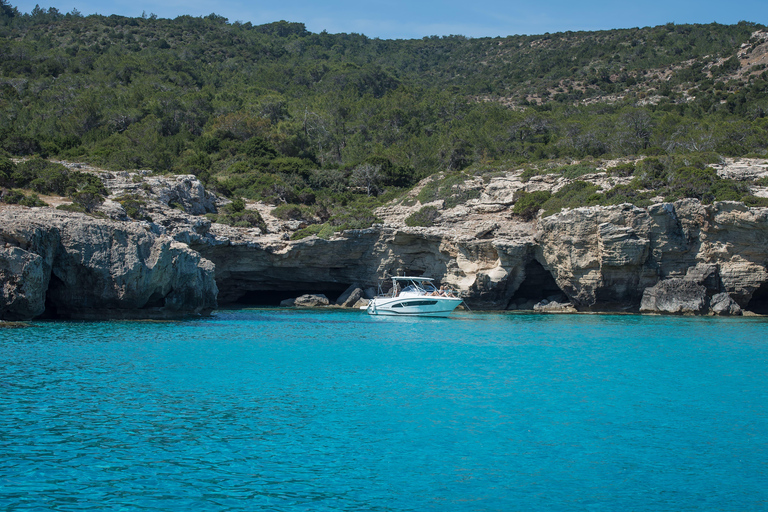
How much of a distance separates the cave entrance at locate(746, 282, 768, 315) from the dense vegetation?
571cm

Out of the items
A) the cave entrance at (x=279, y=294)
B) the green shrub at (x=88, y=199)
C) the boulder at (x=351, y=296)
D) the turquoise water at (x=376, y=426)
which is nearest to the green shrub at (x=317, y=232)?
the boulder at (x=351, y=296)

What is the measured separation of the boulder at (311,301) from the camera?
35.7 m

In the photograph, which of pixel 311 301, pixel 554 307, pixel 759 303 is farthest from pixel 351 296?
pixel 759 303

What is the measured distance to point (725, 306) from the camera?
2792 centimetres

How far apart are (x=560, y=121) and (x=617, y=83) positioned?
24236 mm

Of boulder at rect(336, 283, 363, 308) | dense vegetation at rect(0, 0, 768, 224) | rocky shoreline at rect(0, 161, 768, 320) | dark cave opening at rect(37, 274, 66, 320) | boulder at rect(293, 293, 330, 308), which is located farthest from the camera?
dense vegetation at rect(0, 0, 768, 224)

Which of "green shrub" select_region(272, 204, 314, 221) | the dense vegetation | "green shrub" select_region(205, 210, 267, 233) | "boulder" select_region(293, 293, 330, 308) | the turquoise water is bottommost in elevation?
the turquoise water

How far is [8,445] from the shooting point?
8.12 meters

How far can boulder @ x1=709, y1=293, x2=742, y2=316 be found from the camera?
2791 cm

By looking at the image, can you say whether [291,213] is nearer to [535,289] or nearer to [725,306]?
[535,289]

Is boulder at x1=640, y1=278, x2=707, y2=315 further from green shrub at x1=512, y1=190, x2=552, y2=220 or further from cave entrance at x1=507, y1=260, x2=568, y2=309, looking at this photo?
green shrub at x1=512, y1=190, x2=552, y2=220

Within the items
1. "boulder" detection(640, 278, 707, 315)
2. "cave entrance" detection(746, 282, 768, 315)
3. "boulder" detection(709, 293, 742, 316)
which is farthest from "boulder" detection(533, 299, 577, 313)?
"cave entrance" detection(746, 282, 768, 315)

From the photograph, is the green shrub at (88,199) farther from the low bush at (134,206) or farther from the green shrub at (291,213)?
the green shrub at (291,213)

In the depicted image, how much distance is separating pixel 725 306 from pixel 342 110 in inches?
1692
